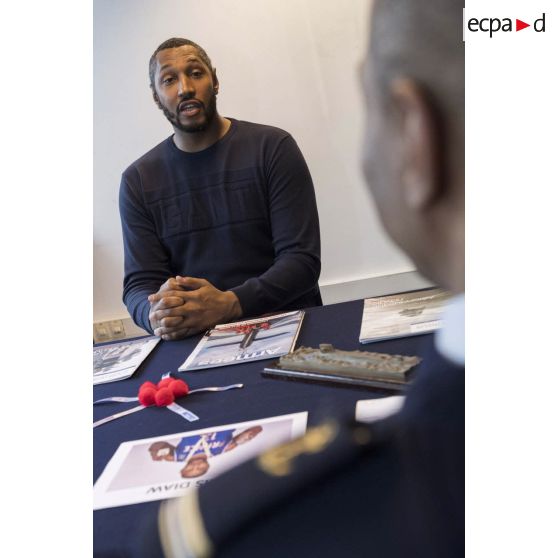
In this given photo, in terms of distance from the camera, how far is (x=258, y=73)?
8.71ft

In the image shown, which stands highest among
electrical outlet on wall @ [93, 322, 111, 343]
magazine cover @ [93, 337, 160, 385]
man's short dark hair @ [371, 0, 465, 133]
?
man's short dark hair @ [371, 0, 465, 133]

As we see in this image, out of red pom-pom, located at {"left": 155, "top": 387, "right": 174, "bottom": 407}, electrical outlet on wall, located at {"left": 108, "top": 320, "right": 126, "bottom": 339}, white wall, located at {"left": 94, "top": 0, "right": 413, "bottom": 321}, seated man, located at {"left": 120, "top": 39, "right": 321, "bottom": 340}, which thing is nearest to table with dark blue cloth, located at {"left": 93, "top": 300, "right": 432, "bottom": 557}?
red pom-pom, located at {"left": 155, "top": 387, "right": 174, "bottom": 407}

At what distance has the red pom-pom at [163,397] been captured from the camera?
0.76m

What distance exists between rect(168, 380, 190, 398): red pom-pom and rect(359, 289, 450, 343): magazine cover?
249mm

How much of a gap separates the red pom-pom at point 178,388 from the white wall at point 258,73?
69.0 inches

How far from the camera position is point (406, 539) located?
275mm

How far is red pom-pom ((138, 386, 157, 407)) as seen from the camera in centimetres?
78

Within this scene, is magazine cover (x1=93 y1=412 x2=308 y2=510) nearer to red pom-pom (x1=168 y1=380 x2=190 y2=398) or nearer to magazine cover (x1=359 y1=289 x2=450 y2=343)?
red pom-pom (x1=168 y1=380 x2=190 y2=398)

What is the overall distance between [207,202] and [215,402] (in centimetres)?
80

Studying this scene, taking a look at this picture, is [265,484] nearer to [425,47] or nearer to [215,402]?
[425,47]

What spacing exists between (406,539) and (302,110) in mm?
2550

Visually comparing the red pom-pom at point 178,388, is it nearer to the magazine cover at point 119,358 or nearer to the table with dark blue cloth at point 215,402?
the table with dark blue cloth at point 215,402
